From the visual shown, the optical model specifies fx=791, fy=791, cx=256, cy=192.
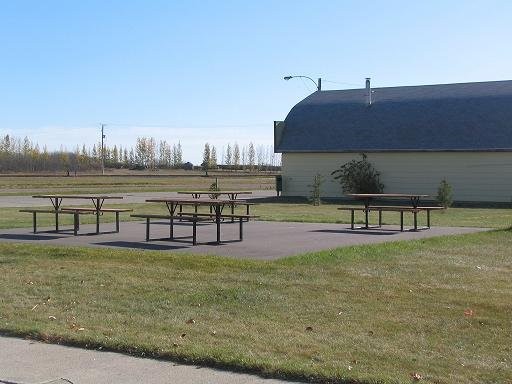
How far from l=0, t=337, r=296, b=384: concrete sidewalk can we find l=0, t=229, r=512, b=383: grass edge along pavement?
0.68ft

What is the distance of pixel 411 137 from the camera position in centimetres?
4075

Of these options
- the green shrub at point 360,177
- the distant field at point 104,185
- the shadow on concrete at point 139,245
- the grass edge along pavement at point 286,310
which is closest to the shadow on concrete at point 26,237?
the shadow on concrete at point 139,245

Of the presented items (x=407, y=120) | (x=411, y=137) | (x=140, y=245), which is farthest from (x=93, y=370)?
(x=407, y=120)

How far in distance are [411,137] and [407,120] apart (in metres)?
1.62

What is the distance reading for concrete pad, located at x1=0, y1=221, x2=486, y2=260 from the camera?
601 inches

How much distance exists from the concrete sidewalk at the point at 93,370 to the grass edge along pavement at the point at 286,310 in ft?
0.68

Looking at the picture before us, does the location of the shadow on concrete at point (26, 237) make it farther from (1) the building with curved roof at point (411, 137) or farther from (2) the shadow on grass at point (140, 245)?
(1) the building with curved roof at point (411, 137)

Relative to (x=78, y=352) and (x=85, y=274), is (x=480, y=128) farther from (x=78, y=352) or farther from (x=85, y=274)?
(x=78, y=352)

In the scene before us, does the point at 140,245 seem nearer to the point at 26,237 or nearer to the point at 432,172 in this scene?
the point at 26,237

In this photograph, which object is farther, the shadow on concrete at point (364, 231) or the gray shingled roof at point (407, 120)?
the gray shingled roof at point (407, 120)

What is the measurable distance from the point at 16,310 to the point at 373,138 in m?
34.5

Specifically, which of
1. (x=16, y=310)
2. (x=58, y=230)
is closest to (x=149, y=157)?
(x=58, y=230)

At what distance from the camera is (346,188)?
138ft

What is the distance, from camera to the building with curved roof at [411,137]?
38.5m
